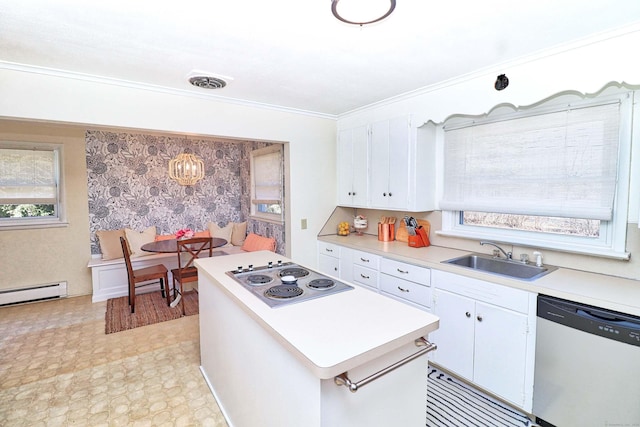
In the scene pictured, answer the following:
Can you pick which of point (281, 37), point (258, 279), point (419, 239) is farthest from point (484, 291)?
point (281, 37)

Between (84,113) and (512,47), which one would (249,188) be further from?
(512,47)

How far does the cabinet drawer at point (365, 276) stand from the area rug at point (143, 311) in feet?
6.52

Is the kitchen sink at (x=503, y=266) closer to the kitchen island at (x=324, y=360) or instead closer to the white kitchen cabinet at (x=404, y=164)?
the white kitchen cabinet at (x=404, y=164)

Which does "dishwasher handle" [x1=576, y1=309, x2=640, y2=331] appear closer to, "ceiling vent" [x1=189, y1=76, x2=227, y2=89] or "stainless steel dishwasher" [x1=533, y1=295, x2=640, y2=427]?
"stainless steel dishwasher" [x1=533, y1=295, x2=640, y2=427]

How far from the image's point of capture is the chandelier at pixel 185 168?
4367 mm

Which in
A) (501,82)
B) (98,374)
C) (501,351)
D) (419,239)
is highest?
(501,82)

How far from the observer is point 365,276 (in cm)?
307

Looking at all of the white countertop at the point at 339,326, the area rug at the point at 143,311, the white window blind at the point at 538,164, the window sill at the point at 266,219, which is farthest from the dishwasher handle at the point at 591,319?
the area rug at the point at 143,311

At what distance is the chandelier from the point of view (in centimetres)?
437

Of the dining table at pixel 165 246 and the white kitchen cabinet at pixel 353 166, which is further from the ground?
the white kitchen cabinet at pixel 353 166

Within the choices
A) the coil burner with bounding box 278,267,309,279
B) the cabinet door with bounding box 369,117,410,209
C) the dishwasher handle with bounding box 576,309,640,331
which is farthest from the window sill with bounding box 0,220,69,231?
the dishwasher handle with bounding box 576,309,640,331

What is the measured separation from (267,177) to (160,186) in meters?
1.75

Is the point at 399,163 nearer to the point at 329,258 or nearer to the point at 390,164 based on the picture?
the point at 390,164

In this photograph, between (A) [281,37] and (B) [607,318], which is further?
(A) [281,37]
